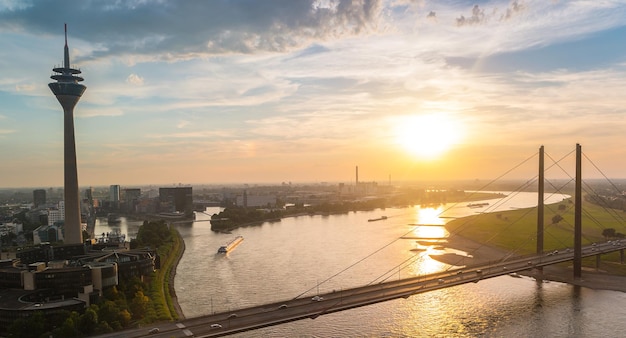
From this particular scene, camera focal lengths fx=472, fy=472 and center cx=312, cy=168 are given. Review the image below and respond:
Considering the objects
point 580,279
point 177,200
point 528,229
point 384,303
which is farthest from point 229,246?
point 177,200

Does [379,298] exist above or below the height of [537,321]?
above

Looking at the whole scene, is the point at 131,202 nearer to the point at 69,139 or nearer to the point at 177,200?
the point at 177,200

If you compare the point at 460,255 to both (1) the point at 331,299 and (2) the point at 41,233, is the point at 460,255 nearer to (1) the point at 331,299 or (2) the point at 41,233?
(1) the point at 331,299

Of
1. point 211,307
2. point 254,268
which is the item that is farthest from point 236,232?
point 211,307

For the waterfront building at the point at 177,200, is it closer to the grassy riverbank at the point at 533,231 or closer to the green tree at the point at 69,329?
the grassy riverbank at the point at 533,231

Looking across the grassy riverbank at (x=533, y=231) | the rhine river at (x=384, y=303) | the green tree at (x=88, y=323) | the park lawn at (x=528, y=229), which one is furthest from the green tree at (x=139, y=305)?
the park lawn at (x=528, y=229)

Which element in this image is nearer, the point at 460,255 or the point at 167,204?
the point at 460,255
